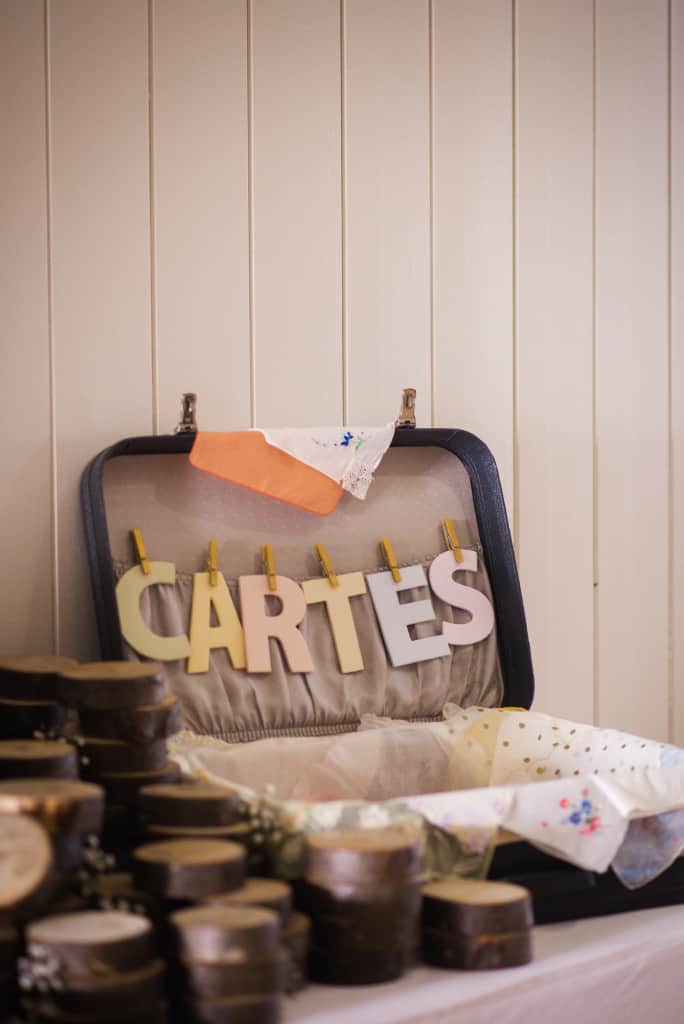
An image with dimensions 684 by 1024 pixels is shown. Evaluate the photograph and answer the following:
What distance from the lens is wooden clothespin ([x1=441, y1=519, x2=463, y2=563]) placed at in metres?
1.97

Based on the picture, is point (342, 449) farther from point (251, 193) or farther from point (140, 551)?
point (251, 193)

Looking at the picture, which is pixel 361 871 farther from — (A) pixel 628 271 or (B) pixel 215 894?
(A) pixel 628 271

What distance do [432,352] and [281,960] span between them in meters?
1.33

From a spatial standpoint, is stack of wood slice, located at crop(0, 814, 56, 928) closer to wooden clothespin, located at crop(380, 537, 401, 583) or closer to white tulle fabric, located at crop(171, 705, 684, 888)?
white tulle fabric, located at crop(171, 705, 684, 888)

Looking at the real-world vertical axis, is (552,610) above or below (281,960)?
above

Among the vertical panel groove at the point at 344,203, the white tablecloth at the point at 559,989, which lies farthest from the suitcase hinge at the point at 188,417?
the white tablecloth at the point at 559,989

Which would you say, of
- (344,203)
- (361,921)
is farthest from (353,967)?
(344,203)

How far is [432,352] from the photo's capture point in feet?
7.09

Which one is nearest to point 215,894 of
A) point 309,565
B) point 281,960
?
point 281,960

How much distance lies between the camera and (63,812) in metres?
1.05

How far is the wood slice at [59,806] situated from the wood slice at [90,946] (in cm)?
9

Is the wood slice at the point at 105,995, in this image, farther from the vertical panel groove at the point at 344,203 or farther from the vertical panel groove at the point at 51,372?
the vertical panel groove at the point at 344,203

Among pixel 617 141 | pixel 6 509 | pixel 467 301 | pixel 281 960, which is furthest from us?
pixel 617 141

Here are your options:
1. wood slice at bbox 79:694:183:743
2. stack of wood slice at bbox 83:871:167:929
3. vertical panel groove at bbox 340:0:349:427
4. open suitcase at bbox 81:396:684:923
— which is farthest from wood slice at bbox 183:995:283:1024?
vertical panel groove at bbox 340:0:349:427
